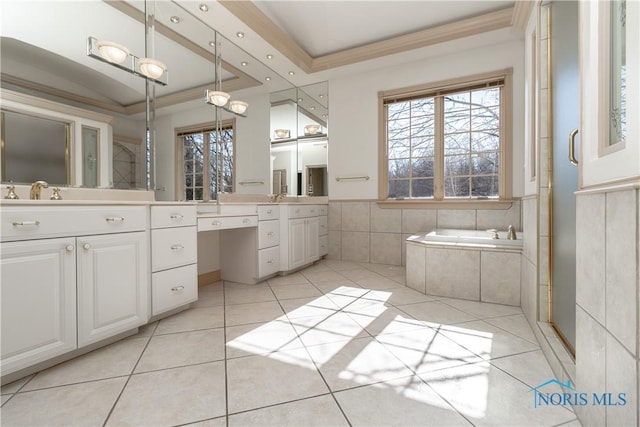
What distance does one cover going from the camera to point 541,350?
1.49 metres

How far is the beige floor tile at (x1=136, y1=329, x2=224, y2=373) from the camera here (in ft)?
4.54

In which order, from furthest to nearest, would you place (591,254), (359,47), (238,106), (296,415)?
(359,47)
(238,106)
(296,415)
(591,254)

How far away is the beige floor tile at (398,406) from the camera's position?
1002 millimetres

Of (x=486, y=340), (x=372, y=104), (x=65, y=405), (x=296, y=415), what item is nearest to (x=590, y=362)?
(x=486, y=340)

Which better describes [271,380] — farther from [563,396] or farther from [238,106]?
[238,106]

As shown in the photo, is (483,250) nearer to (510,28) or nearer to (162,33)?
(510,28)

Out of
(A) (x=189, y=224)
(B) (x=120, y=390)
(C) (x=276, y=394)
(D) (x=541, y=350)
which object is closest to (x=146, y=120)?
(A) (x=189, y=224)

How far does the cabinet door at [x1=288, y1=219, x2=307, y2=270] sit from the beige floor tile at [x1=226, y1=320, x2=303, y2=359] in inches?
52.0

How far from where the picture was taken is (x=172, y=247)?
1.91m

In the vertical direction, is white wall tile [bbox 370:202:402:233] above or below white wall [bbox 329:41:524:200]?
below

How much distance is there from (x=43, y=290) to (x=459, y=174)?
12.0 feet

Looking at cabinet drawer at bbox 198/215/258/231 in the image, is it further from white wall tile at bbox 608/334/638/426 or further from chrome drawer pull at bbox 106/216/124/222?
white wall tile at bbox 608/334/638/426

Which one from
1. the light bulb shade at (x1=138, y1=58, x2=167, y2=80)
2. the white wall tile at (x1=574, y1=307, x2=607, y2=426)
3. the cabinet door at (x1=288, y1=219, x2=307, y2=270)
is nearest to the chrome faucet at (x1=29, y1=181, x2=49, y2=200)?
the light bulb shade at (x1=138, y1=58, x2=167, y2=80)

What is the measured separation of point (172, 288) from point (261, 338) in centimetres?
74
